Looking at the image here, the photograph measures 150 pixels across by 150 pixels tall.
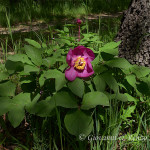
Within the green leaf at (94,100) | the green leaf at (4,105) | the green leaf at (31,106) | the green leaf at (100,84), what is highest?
the green leaf at (100,84)

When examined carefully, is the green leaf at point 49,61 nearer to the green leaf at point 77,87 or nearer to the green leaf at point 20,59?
the green leaf at point 20,59

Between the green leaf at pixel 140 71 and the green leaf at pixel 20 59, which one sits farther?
the green leaf at pixel 140 71

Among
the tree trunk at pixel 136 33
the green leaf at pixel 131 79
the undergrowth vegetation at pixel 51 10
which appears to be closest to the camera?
the green leaf at pixel 131 79

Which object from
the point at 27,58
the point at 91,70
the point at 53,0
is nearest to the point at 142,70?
the point at 91,70

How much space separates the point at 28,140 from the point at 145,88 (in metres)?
0.83

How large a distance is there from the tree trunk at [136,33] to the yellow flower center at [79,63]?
79 centimetres

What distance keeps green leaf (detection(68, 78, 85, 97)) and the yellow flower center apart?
0.10m

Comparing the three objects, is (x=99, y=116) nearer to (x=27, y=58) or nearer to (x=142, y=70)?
(x=142, y=70)

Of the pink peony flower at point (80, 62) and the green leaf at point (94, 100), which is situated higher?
the pink peony flower at point (80, 62)

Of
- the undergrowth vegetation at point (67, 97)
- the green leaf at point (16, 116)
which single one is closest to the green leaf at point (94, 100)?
the undergrowth vegetation at point (67, 97)

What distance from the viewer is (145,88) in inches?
44.2

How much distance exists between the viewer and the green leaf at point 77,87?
0.83m

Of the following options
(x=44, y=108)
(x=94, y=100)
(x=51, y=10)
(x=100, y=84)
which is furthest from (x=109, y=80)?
(x=51, y=10)

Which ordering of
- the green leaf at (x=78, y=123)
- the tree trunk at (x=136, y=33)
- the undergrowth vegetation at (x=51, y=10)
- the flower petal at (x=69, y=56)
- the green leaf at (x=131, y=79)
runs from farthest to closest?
the undergrowth vegetation at (x=51, y=10)
the tree trunk at (x=136, y=33)
the green leaf at (x=131, y=79)
the flower petal at (x=69, y=56)
the green leaf at (x=78, y=123)
